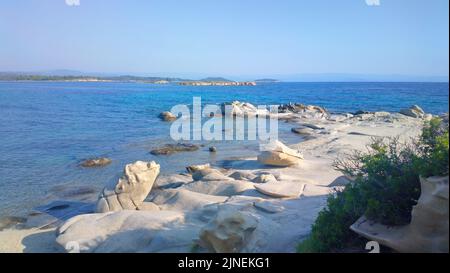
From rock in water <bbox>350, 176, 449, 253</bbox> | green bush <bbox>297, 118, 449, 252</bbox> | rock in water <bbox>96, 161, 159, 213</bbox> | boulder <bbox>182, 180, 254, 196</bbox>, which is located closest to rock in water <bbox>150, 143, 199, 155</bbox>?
boulder <bbox>182, 180, 254, 196</bbox>

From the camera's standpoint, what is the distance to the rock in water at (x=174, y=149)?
1807 cm

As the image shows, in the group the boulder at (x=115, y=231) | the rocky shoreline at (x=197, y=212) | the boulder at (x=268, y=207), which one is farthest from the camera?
the boulder at (x=268, y=207)

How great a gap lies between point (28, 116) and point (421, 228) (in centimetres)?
3454

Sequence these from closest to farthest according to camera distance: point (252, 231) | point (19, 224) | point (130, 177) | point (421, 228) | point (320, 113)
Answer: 1. point (421, 228)
2. point (252, 231)
3. point (19, 224)
4. point (130, 177)
5. point (320, 113)

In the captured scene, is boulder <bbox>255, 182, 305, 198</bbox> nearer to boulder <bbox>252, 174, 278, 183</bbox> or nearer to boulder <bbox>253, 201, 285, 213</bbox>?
boulder <bbox>252, 174, 278, 183</bbox>

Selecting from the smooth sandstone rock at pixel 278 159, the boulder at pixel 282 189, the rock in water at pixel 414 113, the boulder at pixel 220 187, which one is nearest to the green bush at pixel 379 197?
the boulder at pixel 282 189

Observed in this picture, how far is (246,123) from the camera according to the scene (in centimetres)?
3084

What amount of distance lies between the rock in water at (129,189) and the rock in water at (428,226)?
21.5ft

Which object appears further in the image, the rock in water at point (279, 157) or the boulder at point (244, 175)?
the rock in water at point (279, 157)

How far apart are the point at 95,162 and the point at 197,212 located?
29.1 ft

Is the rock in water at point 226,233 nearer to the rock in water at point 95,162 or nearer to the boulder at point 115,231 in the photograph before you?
the boulder at point 115,231

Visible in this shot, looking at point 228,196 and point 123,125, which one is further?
point 123,125
